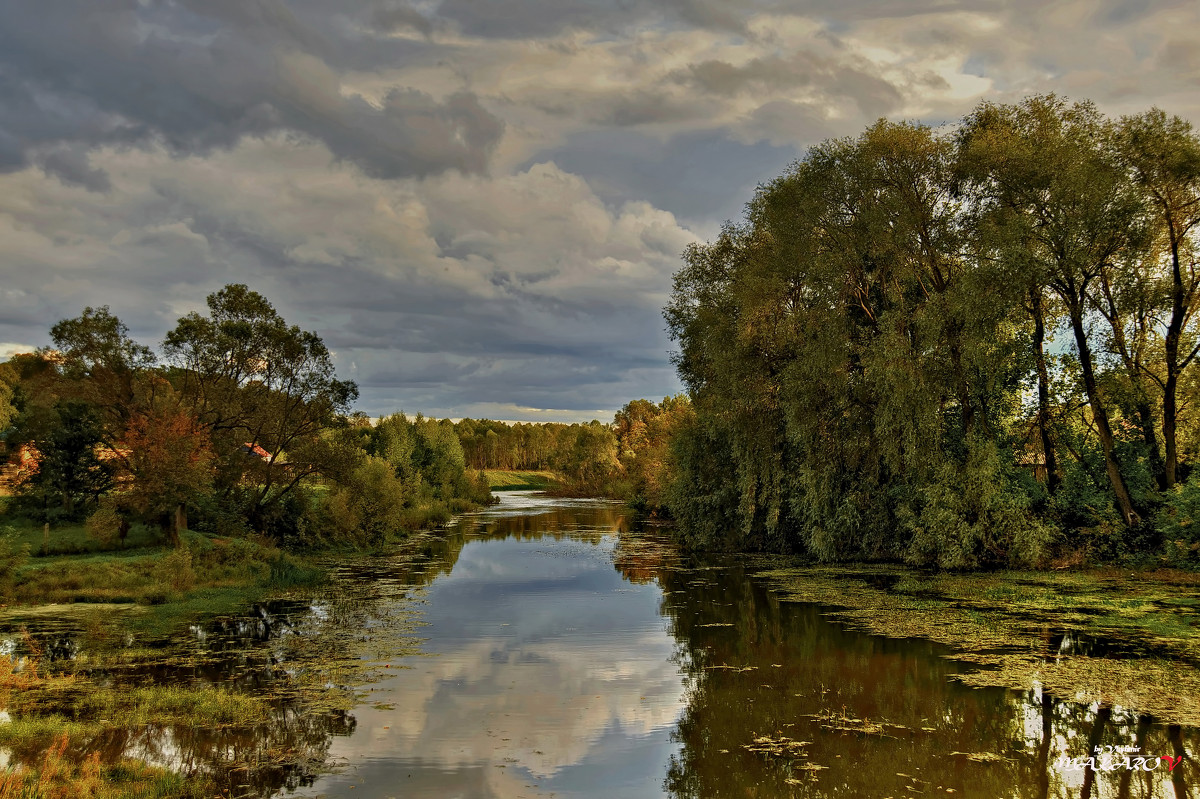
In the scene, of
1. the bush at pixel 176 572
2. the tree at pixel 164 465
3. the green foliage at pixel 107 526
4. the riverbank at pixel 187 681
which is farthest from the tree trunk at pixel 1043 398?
the green foliage at pixel 107 526

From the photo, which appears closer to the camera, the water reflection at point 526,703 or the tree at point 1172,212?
the water reflection at point 526,703

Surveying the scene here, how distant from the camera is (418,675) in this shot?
1417cm

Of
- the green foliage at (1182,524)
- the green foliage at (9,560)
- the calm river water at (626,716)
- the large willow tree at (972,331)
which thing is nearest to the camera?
the calm river water at (626,716)

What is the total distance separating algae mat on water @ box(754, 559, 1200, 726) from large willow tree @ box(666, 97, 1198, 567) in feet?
7.65

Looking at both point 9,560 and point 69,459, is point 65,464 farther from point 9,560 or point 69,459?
point 9,560

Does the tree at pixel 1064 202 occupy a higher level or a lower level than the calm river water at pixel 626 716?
higher

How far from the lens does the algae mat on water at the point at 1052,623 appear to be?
1216 cm

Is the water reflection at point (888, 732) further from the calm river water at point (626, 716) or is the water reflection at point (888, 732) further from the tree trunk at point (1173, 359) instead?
the tree trunk at point (1173, 359)

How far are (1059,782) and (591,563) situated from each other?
24034 mm

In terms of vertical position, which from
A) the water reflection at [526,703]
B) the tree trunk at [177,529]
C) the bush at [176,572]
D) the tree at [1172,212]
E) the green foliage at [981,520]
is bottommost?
the water reflection at [526,703]

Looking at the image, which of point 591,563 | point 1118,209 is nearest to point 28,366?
point 591,563

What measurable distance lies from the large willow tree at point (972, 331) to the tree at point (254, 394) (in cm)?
1954

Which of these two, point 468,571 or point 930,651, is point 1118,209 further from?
point 468,571

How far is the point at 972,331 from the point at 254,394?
96.7 ft
